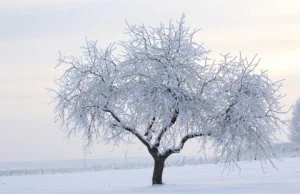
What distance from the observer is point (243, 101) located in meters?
25.6

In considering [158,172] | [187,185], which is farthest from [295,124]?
[158,172]

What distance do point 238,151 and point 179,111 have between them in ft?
11.5

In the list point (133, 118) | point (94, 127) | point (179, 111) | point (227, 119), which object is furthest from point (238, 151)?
point (94, 127)

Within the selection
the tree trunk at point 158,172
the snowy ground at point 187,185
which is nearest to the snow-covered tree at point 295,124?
the snowy ground at point 187,185

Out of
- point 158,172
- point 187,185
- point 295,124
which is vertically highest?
point 295,124

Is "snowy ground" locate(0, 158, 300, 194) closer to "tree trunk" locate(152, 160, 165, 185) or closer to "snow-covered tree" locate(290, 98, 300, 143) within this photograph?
"tree trunk" locate(152, 160, 165, 185)

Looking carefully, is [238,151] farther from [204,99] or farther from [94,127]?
[94,127]

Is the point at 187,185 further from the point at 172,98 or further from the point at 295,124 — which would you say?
the point at 295,124

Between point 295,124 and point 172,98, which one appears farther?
point 295,124

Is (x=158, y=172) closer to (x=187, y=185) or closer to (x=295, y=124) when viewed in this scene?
(x=187, y=185)

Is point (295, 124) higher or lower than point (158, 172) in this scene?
higher

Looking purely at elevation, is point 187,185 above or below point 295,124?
below

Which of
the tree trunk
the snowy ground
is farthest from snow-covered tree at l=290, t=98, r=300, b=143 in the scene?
the tree trunk

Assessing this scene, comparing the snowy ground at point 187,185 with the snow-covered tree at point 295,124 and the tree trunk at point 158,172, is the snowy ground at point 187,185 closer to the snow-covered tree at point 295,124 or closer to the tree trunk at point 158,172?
the tree trunk at point 158,172
